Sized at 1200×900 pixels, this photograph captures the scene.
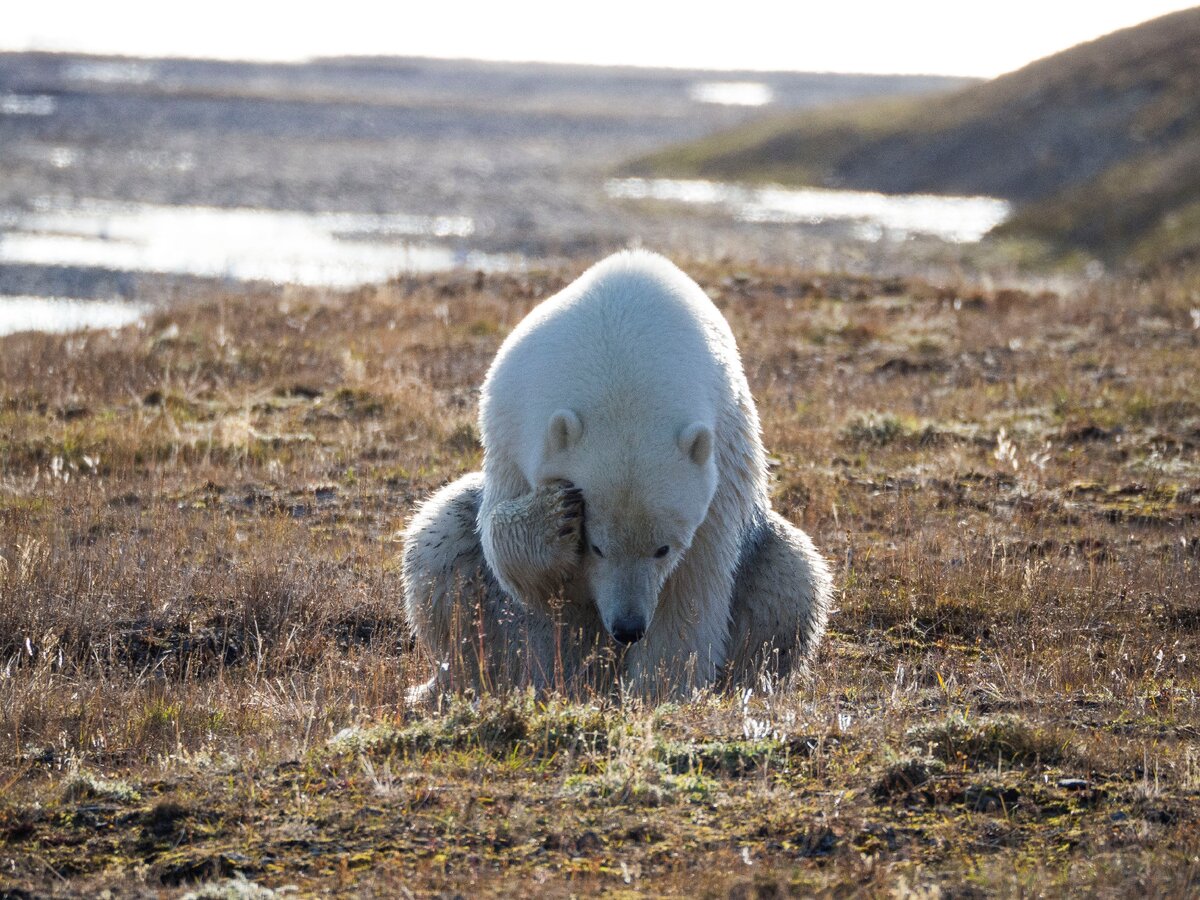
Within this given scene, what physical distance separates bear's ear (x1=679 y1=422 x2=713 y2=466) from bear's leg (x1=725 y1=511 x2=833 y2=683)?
110 centimetres

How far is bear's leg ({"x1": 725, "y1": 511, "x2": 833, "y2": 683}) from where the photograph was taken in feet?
21.1

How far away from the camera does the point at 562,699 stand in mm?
5227

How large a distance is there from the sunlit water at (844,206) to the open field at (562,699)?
79.4 ft

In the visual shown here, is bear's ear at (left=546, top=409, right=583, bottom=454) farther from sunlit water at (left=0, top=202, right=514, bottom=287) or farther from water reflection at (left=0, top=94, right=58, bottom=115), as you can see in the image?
water reflection at (left=0, top=94, right=58, bottom=115)

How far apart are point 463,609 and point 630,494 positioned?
1203mm

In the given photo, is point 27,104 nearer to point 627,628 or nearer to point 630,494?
point 630,494

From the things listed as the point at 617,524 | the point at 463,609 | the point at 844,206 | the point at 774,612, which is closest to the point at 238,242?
the point at 844,206

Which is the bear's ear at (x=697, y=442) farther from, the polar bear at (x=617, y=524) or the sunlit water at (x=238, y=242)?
the sunlit water at (x=238, y=242)

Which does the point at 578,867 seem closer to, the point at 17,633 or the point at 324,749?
the point at 324,749

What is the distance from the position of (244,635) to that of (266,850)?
309cm

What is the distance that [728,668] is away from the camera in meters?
6.38

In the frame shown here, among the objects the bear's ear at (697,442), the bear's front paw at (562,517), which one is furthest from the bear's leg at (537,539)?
the bear's ear at (697,442)

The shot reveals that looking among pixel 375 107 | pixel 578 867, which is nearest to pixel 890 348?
pixel 578 867

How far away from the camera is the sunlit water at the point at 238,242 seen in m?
23.8
